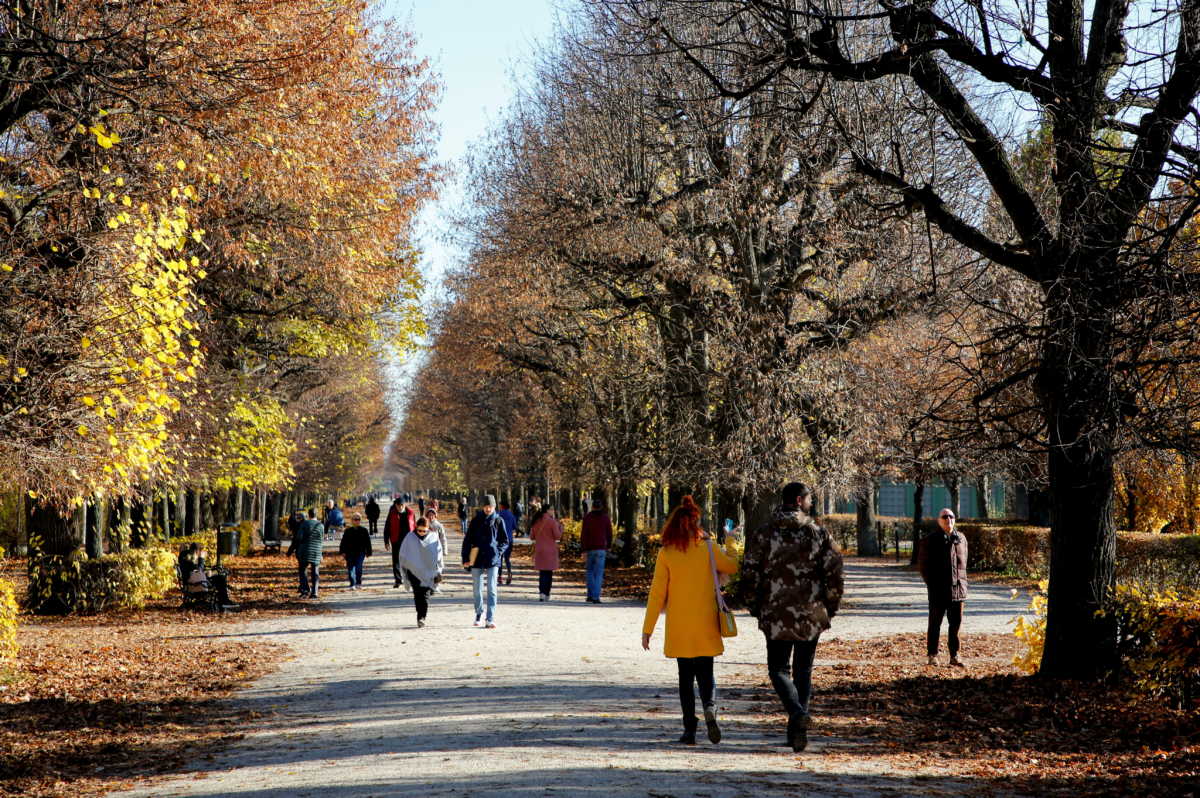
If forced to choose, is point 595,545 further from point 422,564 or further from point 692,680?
point 692,680

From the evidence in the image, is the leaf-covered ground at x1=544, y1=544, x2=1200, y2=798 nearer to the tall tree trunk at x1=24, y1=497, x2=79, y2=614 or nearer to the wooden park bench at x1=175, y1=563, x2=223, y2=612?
the wooden park bench at x1=175, y1=563, x2=223, y2=612

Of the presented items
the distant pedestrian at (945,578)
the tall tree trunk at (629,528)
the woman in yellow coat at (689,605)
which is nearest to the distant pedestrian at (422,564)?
the distant pedestrian at (945,578)

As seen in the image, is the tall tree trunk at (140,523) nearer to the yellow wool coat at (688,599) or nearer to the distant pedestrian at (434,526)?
the distant pedestrian at (434,526)

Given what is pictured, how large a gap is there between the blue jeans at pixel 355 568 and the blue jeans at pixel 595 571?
5952mm

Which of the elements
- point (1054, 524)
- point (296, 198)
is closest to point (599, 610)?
point (296, 198)

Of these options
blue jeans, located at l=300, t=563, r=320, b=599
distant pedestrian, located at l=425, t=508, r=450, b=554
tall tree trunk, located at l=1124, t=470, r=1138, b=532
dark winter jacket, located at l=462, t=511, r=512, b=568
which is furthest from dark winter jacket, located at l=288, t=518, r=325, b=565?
tall tree trunk, located at l=1124, t=470, r=1138, b=532

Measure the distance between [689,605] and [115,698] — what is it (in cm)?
620

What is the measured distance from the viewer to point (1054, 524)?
1066 centimetres

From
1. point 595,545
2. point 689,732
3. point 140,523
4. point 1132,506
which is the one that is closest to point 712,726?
point 689,732

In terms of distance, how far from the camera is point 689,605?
8.30m

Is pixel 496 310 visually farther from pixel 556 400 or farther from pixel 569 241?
pixel 569 241

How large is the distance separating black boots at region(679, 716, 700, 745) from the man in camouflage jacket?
25.4 inches

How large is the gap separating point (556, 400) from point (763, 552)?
25.4 meters

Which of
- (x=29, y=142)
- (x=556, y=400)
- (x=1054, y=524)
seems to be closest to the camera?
(x=1054, y=524)
